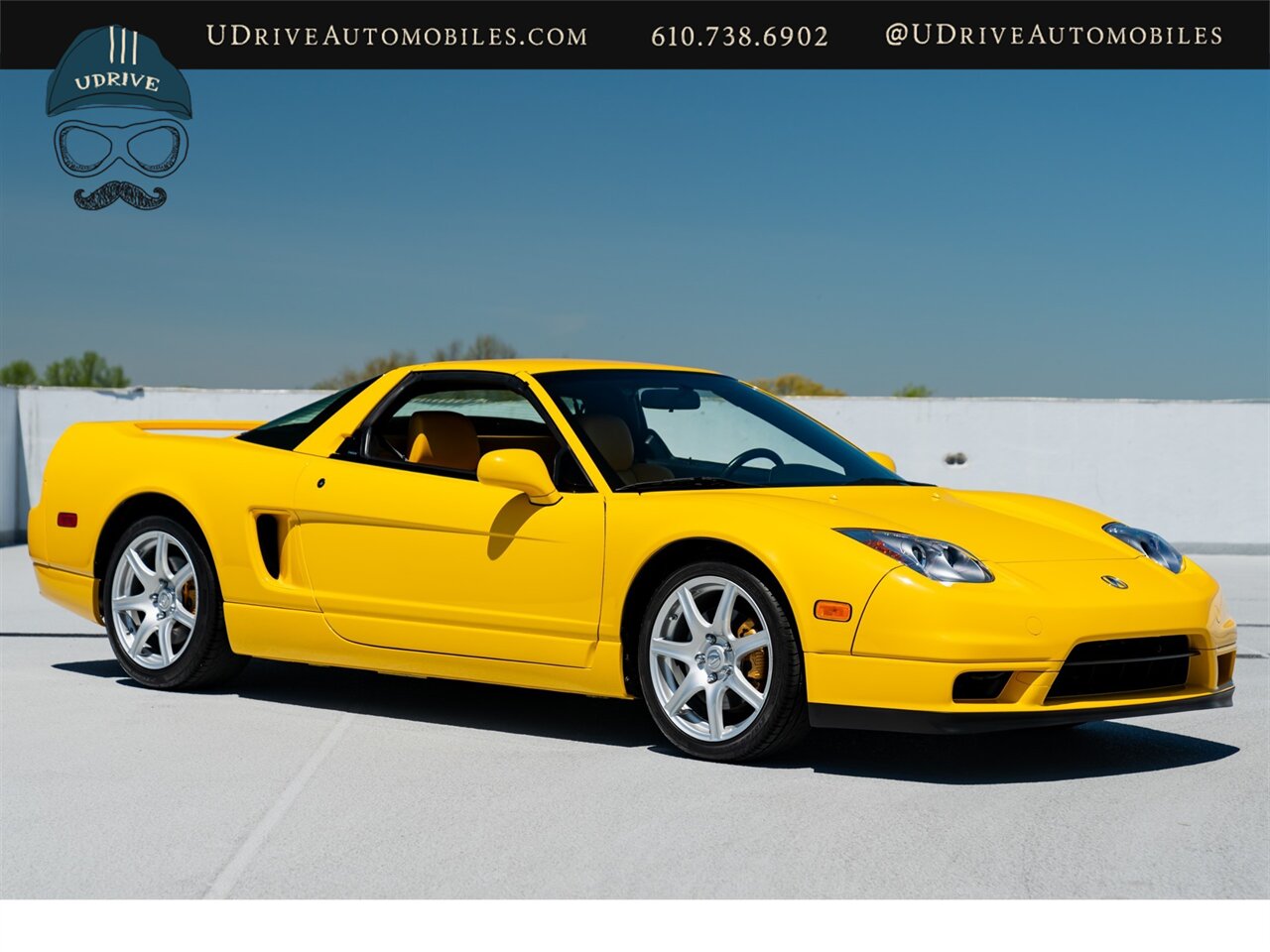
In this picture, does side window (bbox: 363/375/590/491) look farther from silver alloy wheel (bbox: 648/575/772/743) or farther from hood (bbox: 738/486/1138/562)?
hood (bbox: 738/486/1138/562)

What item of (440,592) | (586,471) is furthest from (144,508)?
(586,471)

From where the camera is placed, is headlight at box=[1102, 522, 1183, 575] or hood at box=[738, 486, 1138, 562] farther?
headlight at box=[1102, 522, 1183, 575]

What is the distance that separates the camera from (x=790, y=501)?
6156mm

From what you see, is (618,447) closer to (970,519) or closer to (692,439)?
(692,439)

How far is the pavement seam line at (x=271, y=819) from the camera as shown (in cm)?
446

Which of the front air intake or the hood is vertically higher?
the hood

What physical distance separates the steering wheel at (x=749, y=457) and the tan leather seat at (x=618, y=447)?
0.29 meters

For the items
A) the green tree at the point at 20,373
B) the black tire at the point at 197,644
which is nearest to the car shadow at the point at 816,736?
the black tire at the point at 197,644

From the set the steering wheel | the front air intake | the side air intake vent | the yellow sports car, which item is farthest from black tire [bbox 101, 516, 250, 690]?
the front air intake

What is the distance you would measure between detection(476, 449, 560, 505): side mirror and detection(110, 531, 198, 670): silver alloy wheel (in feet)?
6.22

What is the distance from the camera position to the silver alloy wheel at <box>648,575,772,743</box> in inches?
236

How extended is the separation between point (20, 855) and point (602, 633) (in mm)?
2283
